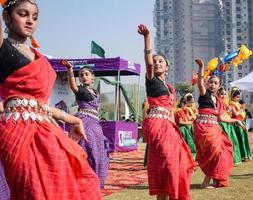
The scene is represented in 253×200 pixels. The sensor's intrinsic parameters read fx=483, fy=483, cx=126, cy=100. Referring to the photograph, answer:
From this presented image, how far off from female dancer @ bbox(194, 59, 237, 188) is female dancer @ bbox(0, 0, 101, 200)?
3.81 meters

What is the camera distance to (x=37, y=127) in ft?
8.34

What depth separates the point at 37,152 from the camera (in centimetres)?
246

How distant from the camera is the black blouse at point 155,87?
4.57 metres

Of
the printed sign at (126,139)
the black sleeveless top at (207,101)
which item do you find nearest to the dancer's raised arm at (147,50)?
the black sleeveless top at (207,101)

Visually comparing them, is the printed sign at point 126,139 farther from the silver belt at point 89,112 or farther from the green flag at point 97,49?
the silver belt at point 89,112

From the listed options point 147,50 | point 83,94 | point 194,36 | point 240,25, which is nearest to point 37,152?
point 147,50

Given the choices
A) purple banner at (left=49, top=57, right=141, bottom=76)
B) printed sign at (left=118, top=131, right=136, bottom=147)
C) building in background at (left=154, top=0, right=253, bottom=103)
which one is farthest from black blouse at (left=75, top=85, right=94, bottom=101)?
building in background at (left=154, top=0, right=253, bottom=103)

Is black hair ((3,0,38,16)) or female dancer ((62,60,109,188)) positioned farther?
female dancer ((62,60,109,188))

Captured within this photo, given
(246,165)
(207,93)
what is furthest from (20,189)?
(246,165)

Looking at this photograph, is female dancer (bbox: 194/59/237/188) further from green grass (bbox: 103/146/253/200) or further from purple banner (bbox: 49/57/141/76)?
purple banner (bbox: 49/57/141/76)

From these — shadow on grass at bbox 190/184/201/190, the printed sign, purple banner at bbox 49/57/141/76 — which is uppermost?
purple banner at bbox 49/57/141/76

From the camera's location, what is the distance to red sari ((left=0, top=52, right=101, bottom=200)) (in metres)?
2.39

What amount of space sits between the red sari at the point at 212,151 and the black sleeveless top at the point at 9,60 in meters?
4.16

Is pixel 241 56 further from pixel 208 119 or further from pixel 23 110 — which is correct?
pixel 23 110
